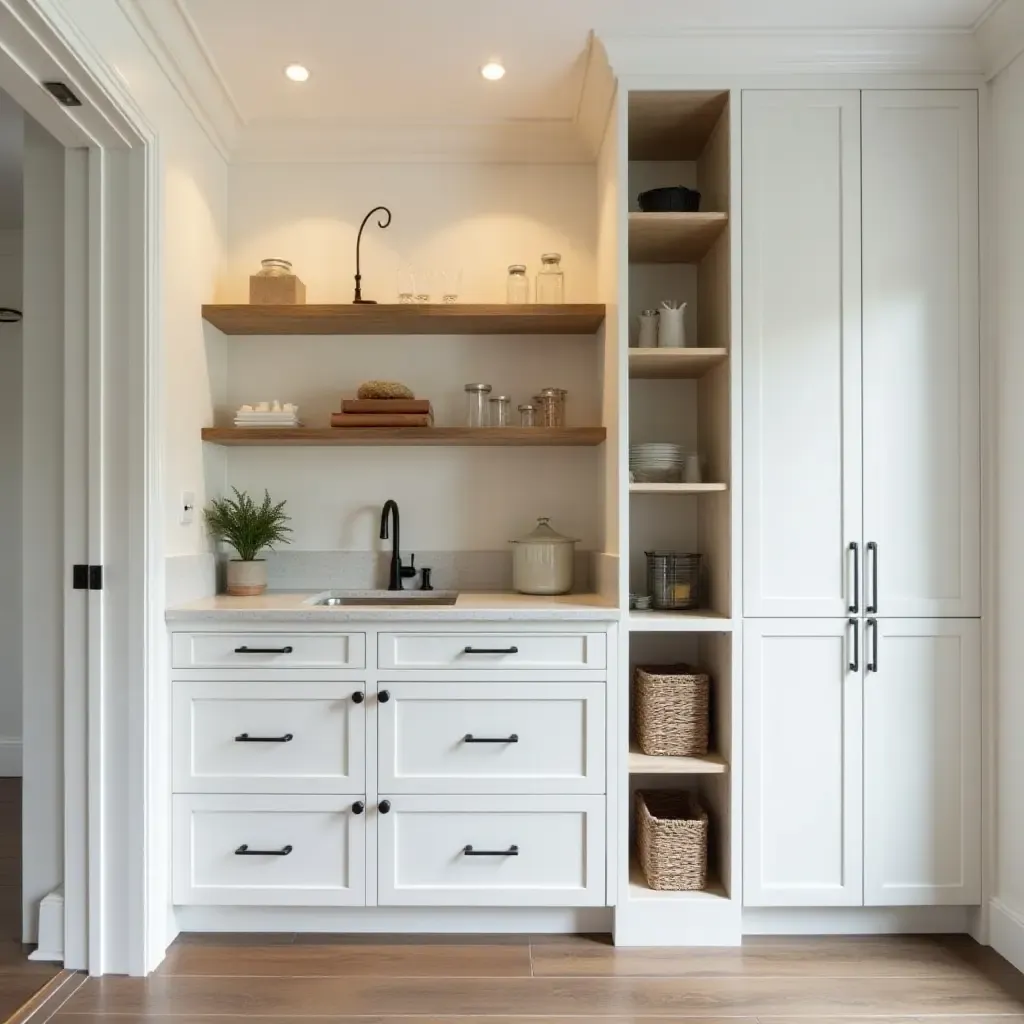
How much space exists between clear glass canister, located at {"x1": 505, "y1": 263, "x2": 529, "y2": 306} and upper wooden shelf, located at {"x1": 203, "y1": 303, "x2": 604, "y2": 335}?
87 millimetres

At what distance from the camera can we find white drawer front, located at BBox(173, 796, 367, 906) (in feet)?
7.57

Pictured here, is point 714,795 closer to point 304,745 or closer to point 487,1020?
point 487,1020

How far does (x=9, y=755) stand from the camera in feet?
12.0

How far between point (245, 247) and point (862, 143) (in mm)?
2098

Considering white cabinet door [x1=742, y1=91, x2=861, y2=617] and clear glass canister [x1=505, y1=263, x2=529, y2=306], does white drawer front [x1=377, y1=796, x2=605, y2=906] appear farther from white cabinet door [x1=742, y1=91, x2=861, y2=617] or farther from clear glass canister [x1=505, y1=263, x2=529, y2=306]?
clear glass canister [x1=505, y1=263, x2=529, y2=306]

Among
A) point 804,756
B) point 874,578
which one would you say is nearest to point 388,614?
point 804,756

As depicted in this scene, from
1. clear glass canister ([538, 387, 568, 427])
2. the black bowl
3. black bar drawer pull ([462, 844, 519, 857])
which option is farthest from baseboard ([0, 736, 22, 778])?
the black bowl

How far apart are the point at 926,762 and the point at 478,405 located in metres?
1.79

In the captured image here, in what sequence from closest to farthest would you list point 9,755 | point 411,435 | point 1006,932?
point 1006,932 → point 411,435 → point 9,755

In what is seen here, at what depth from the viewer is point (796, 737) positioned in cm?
234

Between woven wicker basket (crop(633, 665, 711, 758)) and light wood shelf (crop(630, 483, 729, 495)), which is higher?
light wood shelf (crop(630, 483, 729, 495))

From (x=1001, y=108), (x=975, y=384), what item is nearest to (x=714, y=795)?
(x=975, y=384)

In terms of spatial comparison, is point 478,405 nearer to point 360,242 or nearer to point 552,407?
point 552,407

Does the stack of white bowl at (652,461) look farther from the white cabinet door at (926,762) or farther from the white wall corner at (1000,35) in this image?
the white wall corner at (1000,35)
